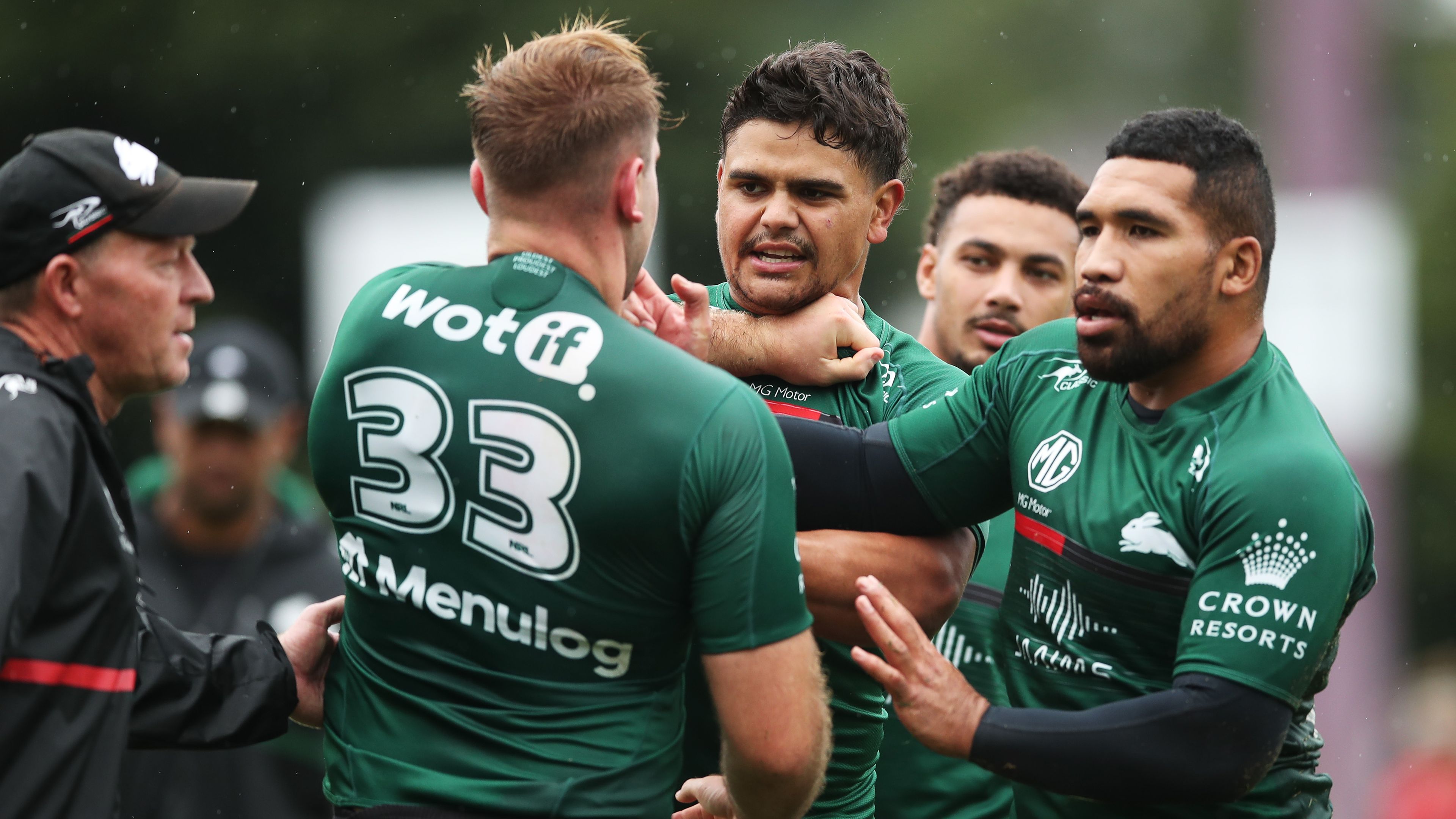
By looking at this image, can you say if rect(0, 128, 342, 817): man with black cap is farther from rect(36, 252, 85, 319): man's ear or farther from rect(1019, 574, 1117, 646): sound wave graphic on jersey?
rect(1019, 574, 1117, 646): sound wave graphic on jersey

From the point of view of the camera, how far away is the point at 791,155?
4.56 m

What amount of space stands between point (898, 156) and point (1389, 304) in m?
10.6

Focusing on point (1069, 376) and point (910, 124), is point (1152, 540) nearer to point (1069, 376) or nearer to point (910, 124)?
point (1069, 376)

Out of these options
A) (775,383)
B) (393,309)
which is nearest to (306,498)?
(775,383)

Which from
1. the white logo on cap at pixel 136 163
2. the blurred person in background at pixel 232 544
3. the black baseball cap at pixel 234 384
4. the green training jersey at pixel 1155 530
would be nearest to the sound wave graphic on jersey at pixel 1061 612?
the green training jersey at pixel 1155 530

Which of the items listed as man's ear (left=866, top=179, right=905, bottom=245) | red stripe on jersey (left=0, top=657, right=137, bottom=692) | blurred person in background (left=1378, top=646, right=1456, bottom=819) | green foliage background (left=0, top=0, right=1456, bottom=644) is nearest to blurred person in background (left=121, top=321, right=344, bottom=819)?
red stripe on jersey (left=0, top=657, right=137, bottom=692)

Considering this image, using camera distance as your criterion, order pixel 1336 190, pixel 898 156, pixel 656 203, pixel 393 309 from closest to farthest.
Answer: pixel 393 309
pixel 656 203
pixel 898 156
pixel 1336 190

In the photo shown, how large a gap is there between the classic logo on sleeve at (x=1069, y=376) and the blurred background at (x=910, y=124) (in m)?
7.67

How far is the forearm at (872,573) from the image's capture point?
4.06 m

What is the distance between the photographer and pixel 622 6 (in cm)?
1606

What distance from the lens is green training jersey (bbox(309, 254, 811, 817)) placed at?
10.7 ft

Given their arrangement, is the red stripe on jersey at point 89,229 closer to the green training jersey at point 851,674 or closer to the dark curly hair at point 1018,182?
the green training jersey at point 851,674

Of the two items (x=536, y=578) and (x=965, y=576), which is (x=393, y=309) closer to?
(x=536, y=578)

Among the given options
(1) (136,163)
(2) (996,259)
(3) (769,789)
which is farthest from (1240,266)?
(1) (136,163)
